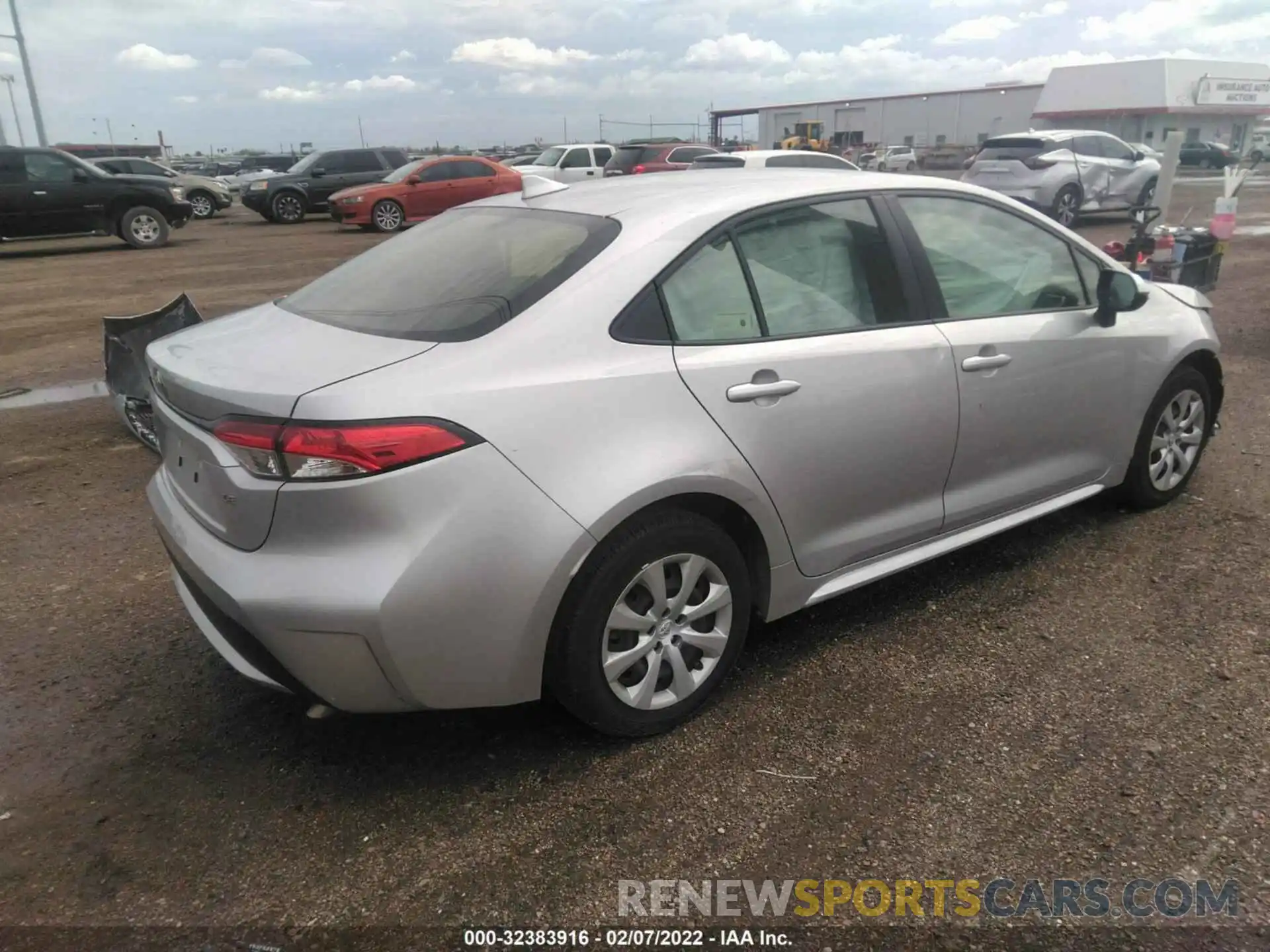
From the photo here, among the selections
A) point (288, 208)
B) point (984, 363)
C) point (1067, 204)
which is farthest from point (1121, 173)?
point (288, 208)

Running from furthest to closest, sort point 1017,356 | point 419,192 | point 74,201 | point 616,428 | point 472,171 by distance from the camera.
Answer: point 472,171, point 419,192, point 74,201, point 1017,356, point 616,428

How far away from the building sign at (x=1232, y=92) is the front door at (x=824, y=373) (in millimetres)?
59243

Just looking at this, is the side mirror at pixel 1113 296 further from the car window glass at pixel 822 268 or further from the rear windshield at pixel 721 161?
the rear windshield at pixel 721 161

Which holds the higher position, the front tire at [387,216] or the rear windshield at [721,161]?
the rear windshield at [721,161]

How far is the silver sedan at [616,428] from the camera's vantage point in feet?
7.28

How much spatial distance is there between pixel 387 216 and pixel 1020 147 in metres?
12.3

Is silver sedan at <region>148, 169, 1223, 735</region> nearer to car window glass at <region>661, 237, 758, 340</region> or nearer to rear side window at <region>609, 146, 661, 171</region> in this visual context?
car window glass at <region>661, 237, 758, 340</region>

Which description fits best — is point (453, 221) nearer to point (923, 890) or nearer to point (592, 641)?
point (592, 641)

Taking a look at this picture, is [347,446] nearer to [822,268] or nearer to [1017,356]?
[822,268]

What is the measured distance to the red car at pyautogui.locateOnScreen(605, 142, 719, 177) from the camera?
1936 cm

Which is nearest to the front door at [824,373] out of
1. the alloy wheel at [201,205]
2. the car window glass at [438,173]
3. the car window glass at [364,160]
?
the car window glass at [438,173]

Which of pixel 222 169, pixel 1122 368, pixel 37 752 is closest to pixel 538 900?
pixel 37 752

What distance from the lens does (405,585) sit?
2184mm

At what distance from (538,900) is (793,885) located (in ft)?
2.01
